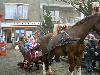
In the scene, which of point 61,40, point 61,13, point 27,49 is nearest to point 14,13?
point 61,13

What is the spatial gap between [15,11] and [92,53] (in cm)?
2959

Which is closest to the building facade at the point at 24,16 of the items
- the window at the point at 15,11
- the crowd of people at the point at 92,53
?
the window at the point at 15,11

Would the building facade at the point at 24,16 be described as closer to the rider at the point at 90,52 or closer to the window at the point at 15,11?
the window at the point at 15,11

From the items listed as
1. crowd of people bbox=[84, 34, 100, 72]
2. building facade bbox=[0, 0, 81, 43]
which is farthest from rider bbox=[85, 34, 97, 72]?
building facade bbox=[0, 0, 81, 43]

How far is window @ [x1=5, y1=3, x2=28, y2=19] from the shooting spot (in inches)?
1622

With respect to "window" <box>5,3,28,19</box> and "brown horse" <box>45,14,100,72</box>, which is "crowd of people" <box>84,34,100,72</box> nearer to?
"brown horse" <box>45,14,100,72</box>

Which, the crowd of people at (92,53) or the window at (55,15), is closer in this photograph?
the crowd of people at (92,53)

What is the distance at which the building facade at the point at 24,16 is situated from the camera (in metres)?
40.2

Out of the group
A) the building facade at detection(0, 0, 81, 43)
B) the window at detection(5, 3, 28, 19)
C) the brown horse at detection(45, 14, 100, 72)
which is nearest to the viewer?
the brown horse at detection(45, 14, 100, 72)

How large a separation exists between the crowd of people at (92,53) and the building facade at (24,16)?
27.0 m

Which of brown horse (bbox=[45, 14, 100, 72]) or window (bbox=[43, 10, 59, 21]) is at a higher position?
brown horse (bbox=[45, 14, 100, 72])

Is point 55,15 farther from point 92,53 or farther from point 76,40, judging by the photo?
point 76,40

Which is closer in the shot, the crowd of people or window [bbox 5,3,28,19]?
the crowd of people

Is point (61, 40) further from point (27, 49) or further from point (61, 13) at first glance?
point (61, 13)
